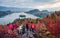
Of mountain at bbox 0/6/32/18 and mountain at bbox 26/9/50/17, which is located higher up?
mountain at bbox 0/6/32/18

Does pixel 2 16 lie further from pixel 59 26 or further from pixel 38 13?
pixel 59 26

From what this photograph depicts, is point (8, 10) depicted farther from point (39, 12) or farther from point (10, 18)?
point (39, 12)

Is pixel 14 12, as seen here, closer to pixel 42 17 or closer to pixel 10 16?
pixel 10 16

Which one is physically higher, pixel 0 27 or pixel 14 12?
pixel 14 12

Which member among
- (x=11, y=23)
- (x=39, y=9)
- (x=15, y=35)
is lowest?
(x=15, y=35)

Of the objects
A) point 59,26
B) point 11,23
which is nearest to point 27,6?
point 11,23

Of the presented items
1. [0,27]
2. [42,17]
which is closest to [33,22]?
[42,17]

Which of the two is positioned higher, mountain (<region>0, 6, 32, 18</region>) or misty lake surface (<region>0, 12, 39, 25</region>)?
mountain (<region>0, 6, 32, 18</region>)

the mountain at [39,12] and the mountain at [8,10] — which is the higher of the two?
the mountain at [8,10]

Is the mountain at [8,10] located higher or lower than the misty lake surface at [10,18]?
higher
